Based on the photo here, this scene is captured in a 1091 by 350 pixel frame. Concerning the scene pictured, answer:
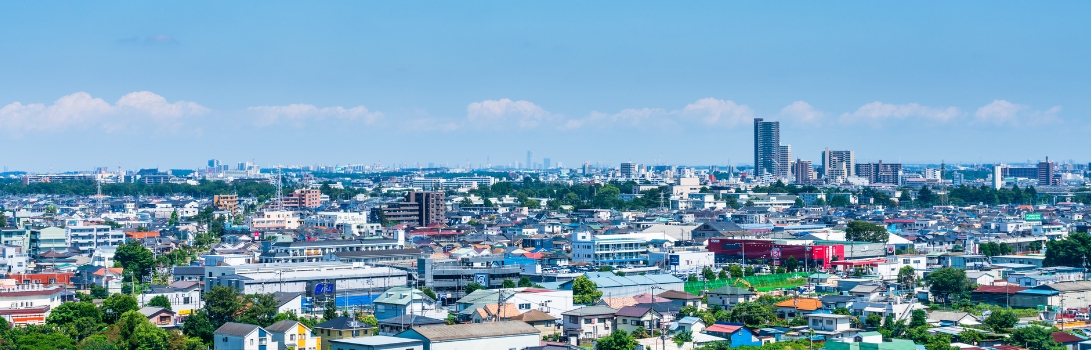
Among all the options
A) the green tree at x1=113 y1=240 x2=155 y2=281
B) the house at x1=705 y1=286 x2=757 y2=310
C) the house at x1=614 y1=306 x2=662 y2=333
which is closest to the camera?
the house at x1=614 y1=306 x2=662 y2=333

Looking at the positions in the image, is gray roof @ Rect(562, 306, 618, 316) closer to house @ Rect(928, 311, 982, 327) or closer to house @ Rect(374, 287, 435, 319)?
house @ Rect(374, 287, 435, 319)

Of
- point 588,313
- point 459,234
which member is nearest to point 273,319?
point 588,313

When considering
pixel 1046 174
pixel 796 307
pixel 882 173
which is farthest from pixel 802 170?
pixel 796 307

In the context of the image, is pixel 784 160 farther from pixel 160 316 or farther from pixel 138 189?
pixel 160 316

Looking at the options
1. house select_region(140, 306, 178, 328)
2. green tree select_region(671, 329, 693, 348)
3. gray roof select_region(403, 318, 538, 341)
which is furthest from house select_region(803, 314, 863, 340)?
house select_region(140, 306, 178, 328)

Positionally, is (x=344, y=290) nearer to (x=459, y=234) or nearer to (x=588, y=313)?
(x=588, y=313)

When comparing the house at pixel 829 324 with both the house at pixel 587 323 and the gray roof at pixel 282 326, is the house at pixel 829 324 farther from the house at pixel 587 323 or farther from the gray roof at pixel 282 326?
the gray roof at pixel 282 326
